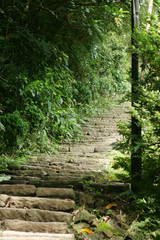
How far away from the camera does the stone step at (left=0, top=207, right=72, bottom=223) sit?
95.8 inches

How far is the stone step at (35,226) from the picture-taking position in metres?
2.26

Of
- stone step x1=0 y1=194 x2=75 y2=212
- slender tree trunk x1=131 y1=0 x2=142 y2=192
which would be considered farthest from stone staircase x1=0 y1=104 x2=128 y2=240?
slender tree trunk x1=131 y1=0 x2=142 y2=192

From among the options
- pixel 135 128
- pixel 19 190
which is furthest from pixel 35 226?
pixel 135 128

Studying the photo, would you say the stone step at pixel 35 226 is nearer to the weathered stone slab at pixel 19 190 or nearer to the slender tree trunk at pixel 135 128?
the weathered stone slab at pixel 19 190

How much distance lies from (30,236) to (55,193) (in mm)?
848

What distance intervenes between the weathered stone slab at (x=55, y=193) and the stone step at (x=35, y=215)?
43 centimetres

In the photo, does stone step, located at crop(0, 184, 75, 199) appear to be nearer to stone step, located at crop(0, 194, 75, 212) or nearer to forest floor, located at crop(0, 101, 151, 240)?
forest floor, located at crop(0, 101, 151, 240)

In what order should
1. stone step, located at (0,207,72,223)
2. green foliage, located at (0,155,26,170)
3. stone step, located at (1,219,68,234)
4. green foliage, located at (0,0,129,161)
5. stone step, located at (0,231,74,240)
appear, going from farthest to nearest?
green foliage, located at (0,0,129,161)
green foliage, located at (0,155,26,170)
stone step, located at (0,207,72,223)
stone step, located at (1,219,68,234)
stone step, located at (0,231,74,240)

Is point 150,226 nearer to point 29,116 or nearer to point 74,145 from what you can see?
point 29,116

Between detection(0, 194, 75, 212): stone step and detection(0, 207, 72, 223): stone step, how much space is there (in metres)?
0.16

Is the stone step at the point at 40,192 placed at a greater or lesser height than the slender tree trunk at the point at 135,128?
lesser

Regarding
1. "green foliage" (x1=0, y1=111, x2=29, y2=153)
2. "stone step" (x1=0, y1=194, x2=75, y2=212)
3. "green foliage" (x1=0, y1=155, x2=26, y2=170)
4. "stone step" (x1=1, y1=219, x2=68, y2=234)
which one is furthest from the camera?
"green foliage" (x1=0, y1=111, x2=29, y2=153)

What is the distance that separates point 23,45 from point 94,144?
2982 millimetres

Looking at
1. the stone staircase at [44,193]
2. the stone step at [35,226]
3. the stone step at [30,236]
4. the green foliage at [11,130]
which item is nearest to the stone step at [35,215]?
the stone staircase at [44,193]
